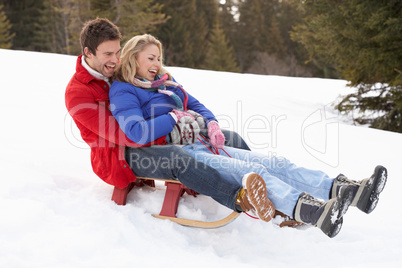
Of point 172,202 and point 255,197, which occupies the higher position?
point 255,197

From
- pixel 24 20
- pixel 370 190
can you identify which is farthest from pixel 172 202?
pixel 24 20

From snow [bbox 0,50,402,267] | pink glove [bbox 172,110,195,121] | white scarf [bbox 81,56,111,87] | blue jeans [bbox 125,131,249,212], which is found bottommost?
snow [bbox 0,50,402,267]

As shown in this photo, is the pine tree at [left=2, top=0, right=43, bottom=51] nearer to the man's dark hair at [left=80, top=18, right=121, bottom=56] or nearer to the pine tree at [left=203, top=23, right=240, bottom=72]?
the pine tree at [left=203, top=23, right=240, bottom=72]

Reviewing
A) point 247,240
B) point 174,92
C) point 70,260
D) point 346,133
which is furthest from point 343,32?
point 70,260

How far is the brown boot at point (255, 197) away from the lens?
2.09 m

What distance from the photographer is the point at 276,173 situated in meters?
2.53

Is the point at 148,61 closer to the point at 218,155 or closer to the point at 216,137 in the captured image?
the point at 216,137

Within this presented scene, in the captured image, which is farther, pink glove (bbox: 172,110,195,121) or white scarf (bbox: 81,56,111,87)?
pink glove (bbox: 172,110,195,121)

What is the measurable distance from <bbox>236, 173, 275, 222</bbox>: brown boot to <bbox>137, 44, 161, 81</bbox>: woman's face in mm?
1093

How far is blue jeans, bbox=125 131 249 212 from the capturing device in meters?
2.23

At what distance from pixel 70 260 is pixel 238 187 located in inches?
40.0

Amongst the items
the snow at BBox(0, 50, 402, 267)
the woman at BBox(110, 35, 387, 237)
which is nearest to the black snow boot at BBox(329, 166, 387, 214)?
the woman at BBox(110, 35, 387, 237)

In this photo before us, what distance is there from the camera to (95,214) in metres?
2.35

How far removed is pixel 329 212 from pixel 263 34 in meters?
30.3
